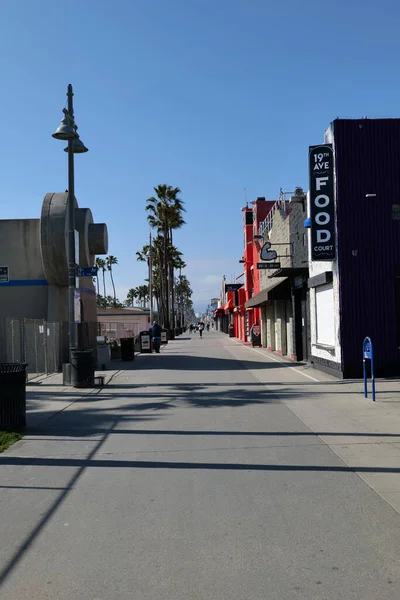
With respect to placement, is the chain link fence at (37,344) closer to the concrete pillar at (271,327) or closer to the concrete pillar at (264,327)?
the concrete pillar at (271,327)

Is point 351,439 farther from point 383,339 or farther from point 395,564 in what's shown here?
point 383,339

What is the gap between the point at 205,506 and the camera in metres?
6.02

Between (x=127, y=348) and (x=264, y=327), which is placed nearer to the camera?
(x=127, y=348)

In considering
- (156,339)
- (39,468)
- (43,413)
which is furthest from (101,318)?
(39,468)

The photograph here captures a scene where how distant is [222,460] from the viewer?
312 inches

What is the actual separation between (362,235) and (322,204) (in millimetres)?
1384

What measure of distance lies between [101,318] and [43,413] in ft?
195

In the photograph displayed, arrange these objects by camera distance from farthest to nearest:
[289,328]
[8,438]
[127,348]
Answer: [127,348], [289,328], [8,438]

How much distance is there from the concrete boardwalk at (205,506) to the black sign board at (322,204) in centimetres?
592

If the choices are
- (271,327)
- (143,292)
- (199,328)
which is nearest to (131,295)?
(143,292)

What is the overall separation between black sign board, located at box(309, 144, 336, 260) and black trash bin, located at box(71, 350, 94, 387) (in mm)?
6834

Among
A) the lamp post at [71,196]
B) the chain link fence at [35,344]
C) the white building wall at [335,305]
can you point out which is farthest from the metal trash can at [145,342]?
the lamp post at [71,196]

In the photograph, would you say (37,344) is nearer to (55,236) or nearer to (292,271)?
(55,236)

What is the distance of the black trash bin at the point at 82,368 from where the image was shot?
1644 centimetres
